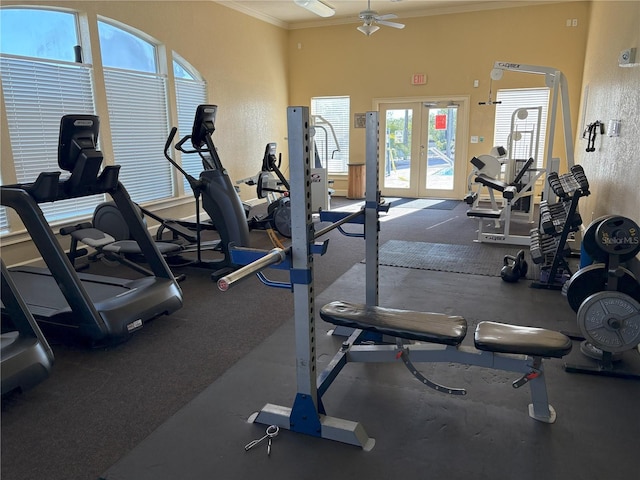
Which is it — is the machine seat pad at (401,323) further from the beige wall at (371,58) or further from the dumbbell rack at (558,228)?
the beige wall at (371,58)

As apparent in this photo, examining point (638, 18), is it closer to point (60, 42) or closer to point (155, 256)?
point (155, 256)

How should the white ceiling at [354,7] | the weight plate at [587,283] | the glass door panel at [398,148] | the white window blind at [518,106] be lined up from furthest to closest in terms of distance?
the glass door panel at [398,148], the white window blind at [518,106], the white ceiling at [354,7], the weight plate at [587,283]

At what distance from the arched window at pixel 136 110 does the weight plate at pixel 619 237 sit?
5150mm

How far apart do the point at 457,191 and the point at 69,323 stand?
7520 mm

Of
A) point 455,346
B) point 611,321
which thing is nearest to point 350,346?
point 455,346

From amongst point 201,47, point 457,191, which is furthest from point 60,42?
point 457,191

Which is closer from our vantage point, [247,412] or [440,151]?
[247,412]

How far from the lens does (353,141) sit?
9.44 meters

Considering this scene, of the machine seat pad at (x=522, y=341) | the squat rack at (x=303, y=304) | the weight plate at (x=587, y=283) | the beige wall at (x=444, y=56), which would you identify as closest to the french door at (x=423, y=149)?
the beige wall at (x=444, y=56)

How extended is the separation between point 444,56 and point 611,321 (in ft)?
23.4

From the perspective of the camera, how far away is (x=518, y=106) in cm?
812

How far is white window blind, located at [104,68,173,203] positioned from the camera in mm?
5574

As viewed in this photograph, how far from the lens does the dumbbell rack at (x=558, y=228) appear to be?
11.8 ft

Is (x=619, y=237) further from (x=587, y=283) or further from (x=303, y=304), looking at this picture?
(x=303, y=304)
